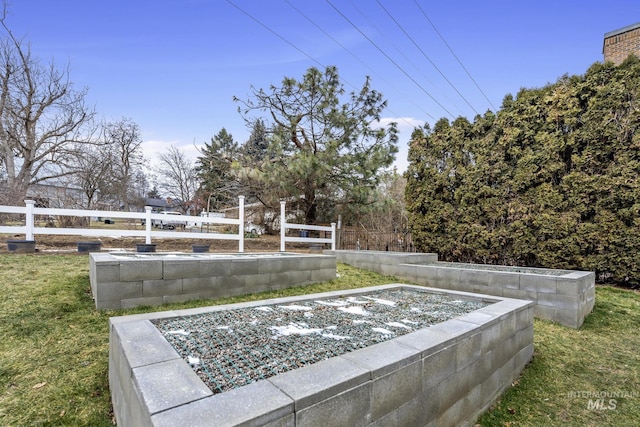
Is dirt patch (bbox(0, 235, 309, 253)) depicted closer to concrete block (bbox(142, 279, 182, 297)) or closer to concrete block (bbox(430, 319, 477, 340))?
concrete block (bbox(142, 279, 182, 297))

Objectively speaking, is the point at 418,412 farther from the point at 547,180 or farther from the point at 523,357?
the point at 547,180

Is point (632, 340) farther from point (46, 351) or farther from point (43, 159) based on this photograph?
point (43, 159)

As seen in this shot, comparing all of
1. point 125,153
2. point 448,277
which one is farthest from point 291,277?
point 125,153

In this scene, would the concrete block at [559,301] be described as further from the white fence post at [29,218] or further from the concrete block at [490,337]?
the white fence post at [29,218]

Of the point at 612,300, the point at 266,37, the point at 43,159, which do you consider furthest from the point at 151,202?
the point at 612,300

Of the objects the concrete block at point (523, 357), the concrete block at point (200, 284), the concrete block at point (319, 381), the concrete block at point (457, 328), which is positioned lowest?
the concrete block at point (523, 357)

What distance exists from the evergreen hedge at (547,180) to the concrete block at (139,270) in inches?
301

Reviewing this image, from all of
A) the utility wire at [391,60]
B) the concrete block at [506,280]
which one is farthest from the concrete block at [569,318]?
the utility wire at [391,60]

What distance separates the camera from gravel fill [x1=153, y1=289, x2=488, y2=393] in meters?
1.81

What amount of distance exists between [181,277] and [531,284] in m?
5.32

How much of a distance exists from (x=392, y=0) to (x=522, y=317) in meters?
8.21

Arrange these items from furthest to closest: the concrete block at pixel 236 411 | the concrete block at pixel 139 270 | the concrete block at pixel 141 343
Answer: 1. the concrete block at pixel 139 270
2. the concrete block at pixel 141 343
3. the concrete block at pixel 236 411

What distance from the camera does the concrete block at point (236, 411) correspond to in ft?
3.82

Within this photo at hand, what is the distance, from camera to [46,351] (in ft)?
9.21
